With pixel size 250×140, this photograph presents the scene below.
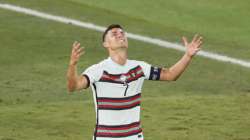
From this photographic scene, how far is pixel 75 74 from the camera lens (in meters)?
A: 10.1

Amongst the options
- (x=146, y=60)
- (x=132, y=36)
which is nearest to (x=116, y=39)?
(x=146, y=60)

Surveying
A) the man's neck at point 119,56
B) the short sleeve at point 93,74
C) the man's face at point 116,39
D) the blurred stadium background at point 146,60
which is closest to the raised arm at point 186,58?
the man's neck at point 119,56

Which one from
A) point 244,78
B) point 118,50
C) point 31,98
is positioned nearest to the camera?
point 118,50

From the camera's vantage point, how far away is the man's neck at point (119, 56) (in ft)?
34.1

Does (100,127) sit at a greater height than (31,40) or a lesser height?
lesser

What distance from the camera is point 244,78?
61.9 feet

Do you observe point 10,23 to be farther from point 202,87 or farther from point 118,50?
point 118,50

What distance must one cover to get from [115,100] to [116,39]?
652 mm

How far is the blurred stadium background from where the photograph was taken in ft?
49.8

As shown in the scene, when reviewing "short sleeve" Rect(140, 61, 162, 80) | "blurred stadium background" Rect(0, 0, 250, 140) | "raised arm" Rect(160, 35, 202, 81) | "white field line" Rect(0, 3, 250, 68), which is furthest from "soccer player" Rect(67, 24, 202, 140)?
"white field line" Rect(0, 3, 250, 68)

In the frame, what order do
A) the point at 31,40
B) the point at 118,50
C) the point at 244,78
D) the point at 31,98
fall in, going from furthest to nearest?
1. the point at 31,40
2. the point at 244,78
3. the point at 31,98
4. the point at 118,50

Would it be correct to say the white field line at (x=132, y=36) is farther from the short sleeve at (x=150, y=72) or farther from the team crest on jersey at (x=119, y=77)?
the team crest on jersey at (x=119, y=77)

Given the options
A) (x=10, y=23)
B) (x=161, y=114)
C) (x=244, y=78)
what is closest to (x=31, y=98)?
(x=161, y=114)

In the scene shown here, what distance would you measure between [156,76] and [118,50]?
2.04 ft
